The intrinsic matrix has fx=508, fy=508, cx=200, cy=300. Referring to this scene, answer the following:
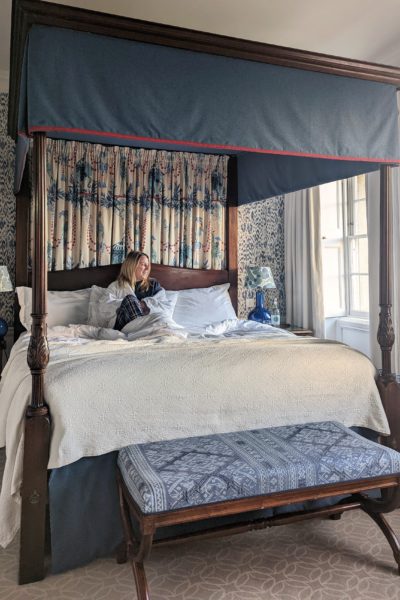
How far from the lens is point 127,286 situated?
3.90 m

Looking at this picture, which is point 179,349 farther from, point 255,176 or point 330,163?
point 255,176

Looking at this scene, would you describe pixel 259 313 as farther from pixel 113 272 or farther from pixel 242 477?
pixel 242 477

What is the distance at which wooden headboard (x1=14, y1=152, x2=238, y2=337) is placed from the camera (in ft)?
13.1

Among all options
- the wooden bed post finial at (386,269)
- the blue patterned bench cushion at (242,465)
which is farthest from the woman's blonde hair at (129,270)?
the blue patterned bench cushion at (242,465)

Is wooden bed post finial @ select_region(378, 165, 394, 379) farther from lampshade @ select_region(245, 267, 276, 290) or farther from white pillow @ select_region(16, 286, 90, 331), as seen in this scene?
white pillow @ select_region(16, 286, 90, 331)

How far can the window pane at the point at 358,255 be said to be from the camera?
481 cm

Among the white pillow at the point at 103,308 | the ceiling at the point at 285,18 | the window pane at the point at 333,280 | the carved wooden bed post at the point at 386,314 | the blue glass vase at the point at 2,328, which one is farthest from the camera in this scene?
the window pane at the point at 333,280

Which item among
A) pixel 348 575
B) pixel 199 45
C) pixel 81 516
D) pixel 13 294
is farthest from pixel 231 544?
pixel 13 294

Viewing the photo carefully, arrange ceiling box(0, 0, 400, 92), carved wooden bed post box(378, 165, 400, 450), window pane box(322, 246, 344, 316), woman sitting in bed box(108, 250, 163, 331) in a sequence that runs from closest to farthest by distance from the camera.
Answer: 1. carved wooden bed post box(378, 165, 400, 450)
2. ceiling box(0, 0, 400, 92)
3. woman sitting in bed box(108, 250, 163, 331)
4. window pane box(322, 246, 344, 316)

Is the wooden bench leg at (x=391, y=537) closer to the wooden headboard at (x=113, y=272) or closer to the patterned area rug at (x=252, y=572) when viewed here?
the patterned area rug at (x=252, y=572)

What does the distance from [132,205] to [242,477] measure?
292cm

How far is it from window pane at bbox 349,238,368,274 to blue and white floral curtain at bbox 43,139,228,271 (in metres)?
1.31

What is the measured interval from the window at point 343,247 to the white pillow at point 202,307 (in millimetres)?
1186

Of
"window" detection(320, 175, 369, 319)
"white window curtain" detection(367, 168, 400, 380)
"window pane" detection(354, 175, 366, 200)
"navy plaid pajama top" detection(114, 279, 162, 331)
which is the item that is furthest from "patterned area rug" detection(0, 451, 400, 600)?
"window pane" detection(354, 175, 366, 200)
